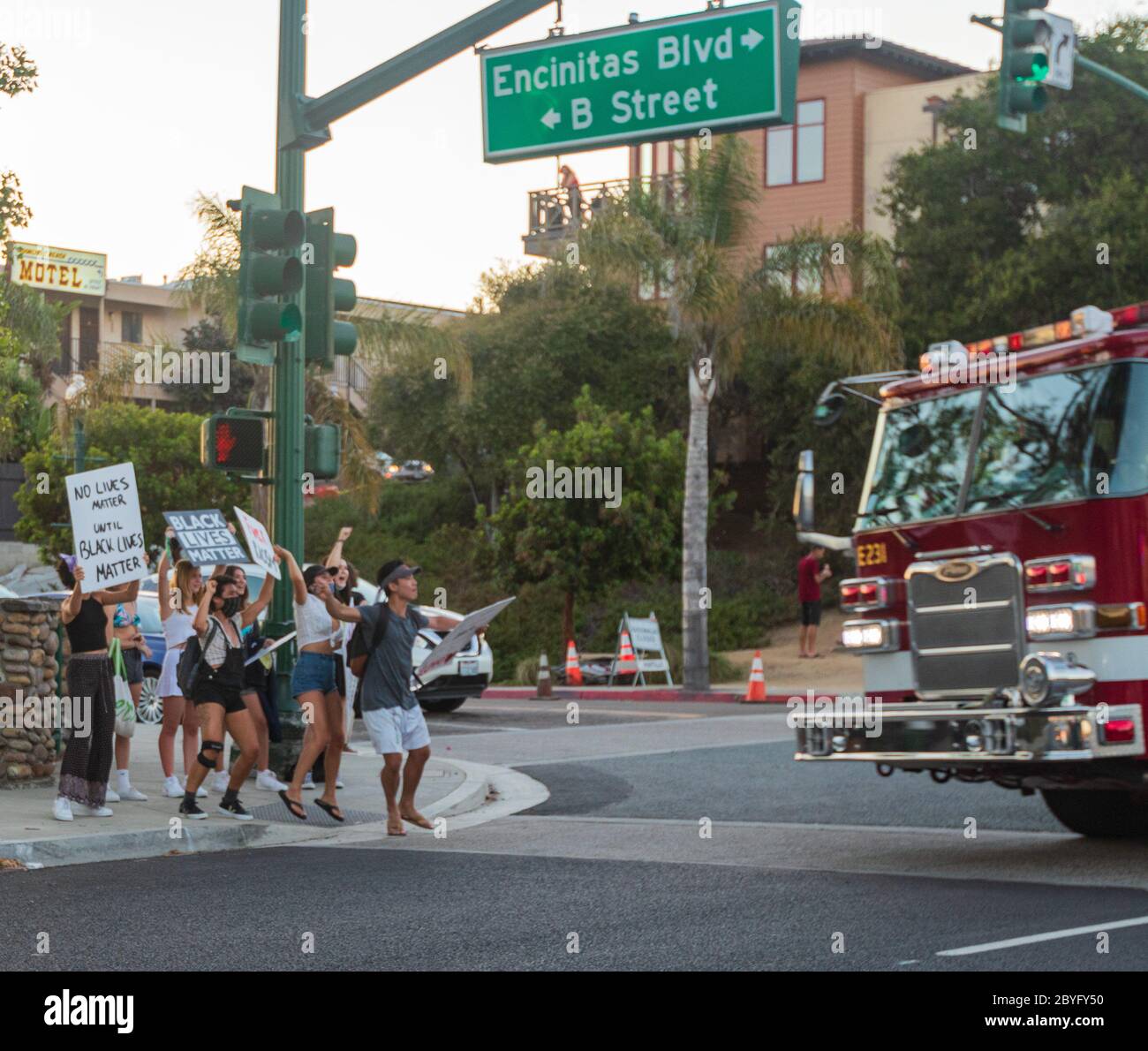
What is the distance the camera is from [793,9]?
1173 cm

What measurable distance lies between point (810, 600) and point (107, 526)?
66.9 feet

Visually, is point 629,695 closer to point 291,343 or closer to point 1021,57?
point 1021,57

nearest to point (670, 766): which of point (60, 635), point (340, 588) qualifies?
point (340, 588)

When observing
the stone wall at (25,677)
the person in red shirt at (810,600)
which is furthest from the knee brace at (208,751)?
the person in red shirt at (810,600)

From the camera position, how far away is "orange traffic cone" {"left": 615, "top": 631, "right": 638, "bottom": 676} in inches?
1225

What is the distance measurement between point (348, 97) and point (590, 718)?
11043mm

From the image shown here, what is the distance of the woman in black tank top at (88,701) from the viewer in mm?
11938

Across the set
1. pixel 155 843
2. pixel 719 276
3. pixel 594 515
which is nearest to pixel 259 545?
pixel 155 843

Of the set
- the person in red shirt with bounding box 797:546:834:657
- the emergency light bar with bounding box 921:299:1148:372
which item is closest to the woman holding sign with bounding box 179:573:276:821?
the emergency light bar with bounding box 921:299:1148:372

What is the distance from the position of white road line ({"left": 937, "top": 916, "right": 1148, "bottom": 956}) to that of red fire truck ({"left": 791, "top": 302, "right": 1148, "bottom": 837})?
1248mm

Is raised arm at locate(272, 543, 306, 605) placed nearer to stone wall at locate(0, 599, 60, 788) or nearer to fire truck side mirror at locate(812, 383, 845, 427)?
stone wall at locate(0, 599, 60, 788)

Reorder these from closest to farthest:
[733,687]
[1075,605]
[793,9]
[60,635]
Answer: [1075,605]
[793,9]
[60,635]
[733,687]

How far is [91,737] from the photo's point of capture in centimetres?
1210
